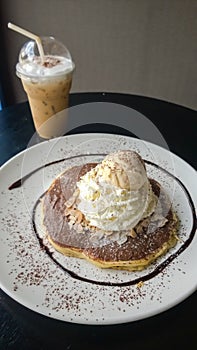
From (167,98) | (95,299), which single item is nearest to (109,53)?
(167,98)

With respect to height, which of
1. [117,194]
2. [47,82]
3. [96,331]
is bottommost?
[96,331]

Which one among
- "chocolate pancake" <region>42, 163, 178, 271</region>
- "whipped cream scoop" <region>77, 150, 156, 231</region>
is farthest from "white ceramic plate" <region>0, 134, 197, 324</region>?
"whipped cream scoop" <region>77, 150, 156, 231</region>

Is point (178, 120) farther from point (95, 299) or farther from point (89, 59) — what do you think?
point (89, 59)

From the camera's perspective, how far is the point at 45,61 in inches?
56.5

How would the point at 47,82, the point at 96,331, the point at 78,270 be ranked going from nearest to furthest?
the point at 96,331, the point at 78,270, the point at 47,82

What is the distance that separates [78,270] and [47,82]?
75 centimetres

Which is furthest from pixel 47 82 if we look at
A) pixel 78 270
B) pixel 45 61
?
pixel 78 270

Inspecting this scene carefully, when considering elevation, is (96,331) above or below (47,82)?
below

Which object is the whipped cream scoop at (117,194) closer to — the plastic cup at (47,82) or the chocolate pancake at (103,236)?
the chocolate pancake at (103,236)

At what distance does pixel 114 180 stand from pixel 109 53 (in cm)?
171

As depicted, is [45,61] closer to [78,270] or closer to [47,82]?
[47,82]

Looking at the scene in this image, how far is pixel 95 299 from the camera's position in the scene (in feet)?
2.85

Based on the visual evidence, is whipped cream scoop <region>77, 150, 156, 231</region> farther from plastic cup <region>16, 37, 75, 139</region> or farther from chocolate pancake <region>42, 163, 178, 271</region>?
plastic cup <region>16, 37, 75, 139</region>

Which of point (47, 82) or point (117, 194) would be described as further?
point (47, 82)
